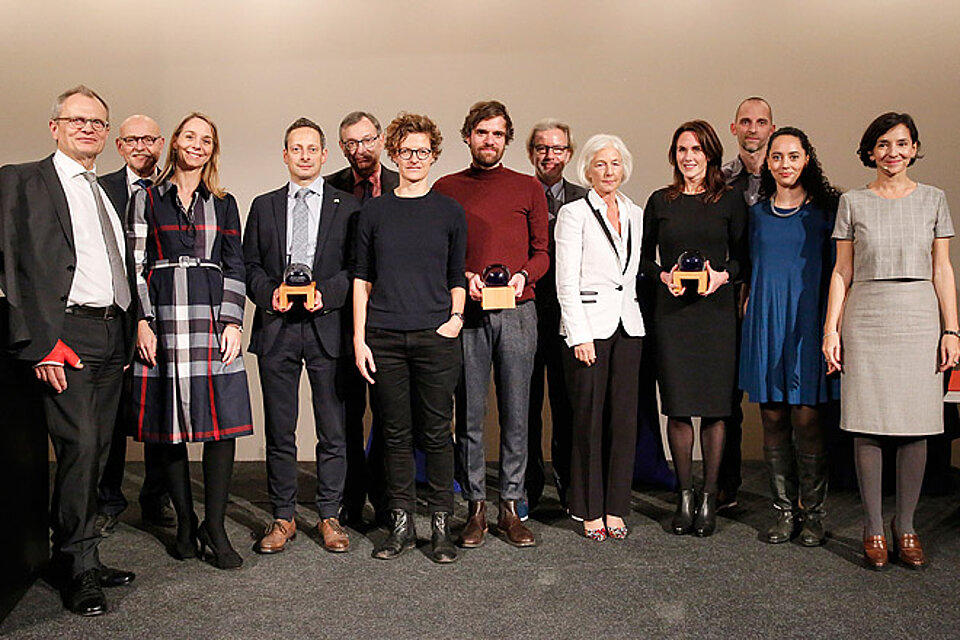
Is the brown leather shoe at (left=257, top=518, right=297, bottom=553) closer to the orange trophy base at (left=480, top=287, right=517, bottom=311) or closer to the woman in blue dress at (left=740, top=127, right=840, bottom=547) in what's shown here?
the orange trophy base at (left=480, top=287, right=517, bottom=311)

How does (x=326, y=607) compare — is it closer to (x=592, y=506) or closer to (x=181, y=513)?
(x=181, y=513)

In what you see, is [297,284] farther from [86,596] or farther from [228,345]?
[86,596]

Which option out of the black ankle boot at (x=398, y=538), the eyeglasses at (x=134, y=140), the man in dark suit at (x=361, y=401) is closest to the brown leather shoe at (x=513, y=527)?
the black ankle boot at (x=398, y=538)

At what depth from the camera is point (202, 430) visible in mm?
3270

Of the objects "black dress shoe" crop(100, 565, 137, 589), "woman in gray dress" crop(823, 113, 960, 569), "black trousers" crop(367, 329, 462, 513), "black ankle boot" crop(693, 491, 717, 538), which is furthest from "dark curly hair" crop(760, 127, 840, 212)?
"black dress shoe" crop(100, 565, 137, 589)

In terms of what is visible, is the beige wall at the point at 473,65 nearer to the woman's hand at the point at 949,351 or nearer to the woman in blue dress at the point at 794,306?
the woman in blue dress at the point at 794,306

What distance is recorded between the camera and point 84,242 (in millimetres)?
2971

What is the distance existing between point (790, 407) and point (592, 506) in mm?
897

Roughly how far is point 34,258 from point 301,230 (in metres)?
1.00

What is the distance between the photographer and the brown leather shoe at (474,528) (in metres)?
3.62

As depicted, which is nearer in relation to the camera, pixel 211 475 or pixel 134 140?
pixel 211 475

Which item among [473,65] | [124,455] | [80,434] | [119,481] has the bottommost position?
[119,481]

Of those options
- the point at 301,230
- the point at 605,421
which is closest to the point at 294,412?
the point at 301,230

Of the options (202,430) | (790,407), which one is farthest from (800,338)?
(202,430)
